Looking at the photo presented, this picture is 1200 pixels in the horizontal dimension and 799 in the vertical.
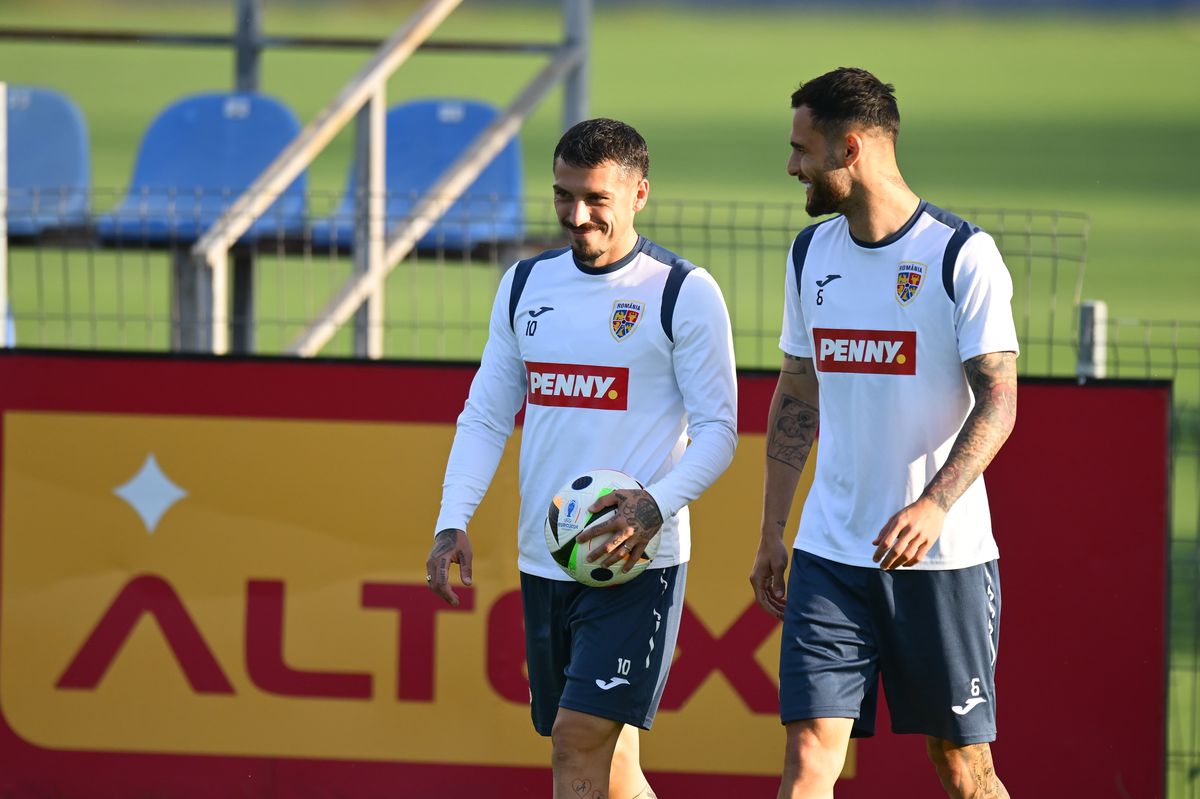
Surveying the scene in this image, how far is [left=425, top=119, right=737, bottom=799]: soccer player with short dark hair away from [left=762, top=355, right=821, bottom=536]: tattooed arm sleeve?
242 millimetres

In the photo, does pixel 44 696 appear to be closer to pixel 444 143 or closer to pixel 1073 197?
pixel 444 143

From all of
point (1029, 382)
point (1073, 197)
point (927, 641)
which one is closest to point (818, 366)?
point (927, 641)

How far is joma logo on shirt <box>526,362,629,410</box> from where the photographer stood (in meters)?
4.77

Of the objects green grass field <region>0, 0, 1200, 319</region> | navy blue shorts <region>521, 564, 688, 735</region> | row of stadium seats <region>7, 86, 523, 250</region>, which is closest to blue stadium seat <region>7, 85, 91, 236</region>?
row of stadium seats <region>7, 86, 523, 250</region>

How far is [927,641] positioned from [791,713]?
1.43 ft

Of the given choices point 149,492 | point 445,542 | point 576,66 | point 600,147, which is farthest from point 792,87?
point 445,542

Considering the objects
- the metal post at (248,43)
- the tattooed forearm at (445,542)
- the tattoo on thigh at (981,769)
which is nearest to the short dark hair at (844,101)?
the tattooed forearm at (445,542)

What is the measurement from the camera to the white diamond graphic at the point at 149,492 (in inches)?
255

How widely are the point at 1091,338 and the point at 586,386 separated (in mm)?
2426

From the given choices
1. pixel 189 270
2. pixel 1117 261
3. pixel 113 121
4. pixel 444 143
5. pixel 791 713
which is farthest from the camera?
pixel 113 121

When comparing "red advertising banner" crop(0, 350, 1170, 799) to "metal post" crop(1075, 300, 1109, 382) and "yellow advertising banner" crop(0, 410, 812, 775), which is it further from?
"metal post" crop(1075, 300, 1109, 382)

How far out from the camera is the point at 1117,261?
29.0m

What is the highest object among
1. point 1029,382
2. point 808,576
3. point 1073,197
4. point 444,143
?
point 1073,197

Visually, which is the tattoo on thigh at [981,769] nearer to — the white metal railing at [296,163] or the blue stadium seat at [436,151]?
the white metal railing at [296,163]
